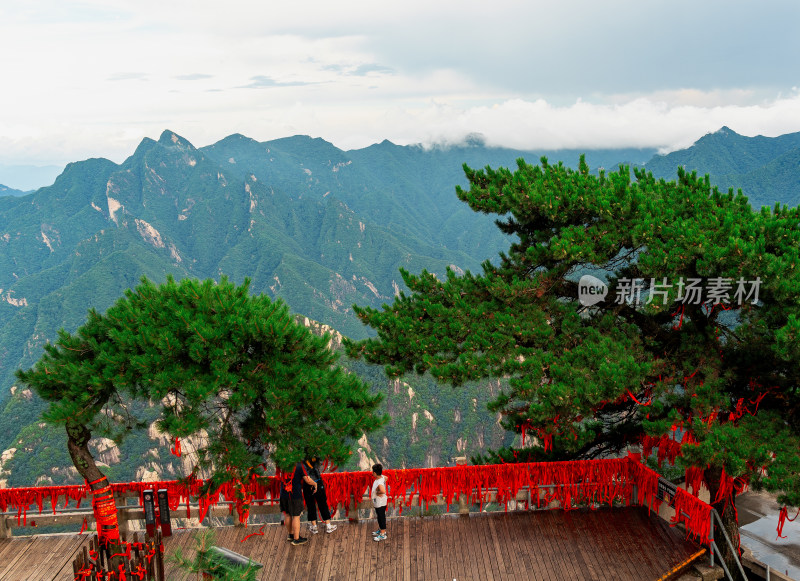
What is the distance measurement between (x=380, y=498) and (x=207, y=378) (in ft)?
9.93

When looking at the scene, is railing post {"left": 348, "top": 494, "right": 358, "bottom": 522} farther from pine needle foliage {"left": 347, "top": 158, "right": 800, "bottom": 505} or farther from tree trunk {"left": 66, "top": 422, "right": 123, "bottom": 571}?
tree trunk {"left": 66, "top": 422, "right": 123, "bottom": 571}

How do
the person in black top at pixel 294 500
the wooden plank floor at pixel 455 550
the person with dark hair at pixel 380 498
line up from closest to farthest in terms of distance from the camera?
the wooden plank floor at pixel 455 550, the person in black top at pixel 294 500, the person with dark hair at pixel 380 498

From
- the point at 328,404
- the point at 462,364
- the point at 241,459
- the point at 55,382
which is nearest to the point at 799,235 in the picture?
the point at 462,364

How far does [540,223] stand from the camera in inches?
454

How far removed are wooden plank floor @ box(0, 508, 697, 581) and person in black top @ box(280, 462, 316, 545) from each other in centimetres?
25

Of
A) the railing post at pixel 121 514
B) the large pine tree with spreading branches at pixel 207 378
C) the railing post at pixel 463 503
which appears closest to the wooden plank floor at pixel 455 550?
the railing post at pixel 463 503

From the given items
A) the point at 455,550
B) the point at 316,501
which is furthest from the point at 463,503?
the point at 316,501

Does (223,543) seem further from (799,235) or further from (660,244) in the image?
(799,235)

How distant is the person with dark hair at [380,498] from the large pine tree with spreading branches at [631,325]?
6.10 feet

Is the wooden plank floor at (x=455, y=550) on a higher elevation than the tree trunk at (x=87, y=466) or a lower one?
lower

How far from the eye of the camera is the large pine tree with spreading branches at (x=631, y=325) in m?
8.34

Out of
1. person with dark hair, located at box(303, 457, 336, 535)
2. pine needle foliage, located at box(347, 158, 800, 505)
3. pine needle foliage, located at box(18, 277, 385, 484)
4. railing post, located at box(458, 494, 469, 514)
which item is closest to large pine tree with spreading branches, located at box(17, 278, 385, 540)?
pine needle foliage, located at box(18, 277, 385, 484)

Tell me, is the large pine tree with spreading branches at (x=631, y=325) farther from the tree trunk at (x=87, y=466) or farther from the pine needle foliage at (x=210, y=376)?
the tree trunk at (x=87, y=466)

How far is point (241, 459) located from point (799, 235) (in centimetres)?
850
